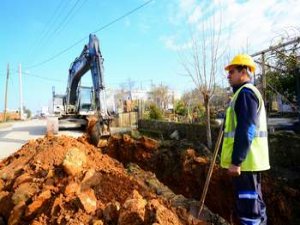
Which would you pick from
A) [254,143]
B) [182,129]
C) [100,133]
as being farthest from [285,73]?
[254,143]

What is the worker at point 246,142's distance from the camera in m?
3.29

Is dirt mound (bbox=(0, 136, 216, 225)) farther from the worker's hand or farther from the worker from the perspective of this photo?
the worker's hand

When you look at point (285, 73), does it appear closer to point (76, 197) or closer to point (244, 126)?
point (244, 126)

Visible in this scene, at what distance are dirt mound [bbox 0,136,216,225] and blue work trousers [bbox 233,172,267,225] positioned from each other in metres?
0.50

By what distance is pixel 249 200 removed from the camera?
3.41m

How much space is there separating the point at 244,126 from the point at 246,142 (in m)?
0.16

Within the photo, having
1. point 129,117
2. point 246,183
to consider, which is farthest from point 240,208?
point 129,117

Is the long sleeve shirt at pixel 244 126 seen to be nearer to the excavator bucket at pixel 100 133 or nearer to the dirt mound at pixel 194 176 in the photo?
the dirt mound at pixel 194 176

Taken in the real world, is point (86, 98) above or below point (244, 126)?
above

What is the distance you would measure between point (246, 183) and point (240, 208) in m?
0.27

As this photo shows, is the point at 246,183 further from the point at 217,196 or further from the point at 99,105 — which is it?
the point at 99,105

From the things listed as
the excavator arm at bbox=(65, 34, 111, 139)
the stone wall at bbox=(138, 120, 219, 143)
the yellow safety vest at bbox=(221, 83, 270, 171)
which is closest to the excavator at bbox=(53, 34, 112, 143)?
the excavator arm at bbox=(65, 34, 111, 139)

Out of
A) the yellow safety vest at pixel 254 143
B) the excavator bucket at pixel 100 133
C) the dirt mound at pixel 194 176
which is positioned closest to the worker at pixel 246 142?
the yellow safety vest at pixel 254 143

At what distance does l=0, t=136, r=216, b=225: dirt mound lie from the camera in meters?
3.51
